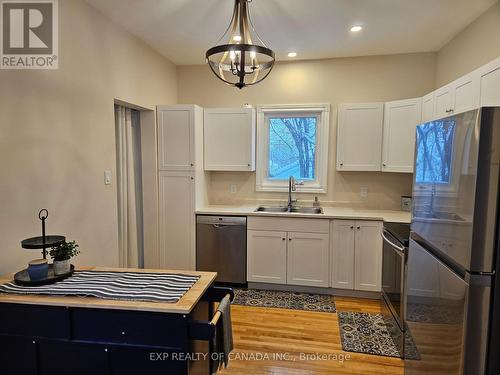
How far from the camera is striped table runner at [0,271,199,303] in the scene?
1592mm

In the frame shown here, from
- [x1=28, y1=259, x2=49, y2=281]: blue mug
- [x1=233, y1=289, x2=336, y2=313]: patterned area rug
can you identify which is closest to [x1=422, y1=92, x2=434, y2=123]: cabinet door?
[x1=233, y1=289, x2=336, y2=313]: patterned area rug

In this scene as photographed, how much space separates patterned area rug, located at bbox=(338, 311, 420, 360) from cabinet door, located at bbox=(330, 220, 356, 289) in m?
0.40

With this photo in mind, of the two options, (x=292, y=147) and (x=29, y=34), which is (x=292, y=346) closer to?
(x=292, y=147)

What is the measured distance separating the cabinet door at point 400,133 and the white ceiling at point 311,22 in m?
0.67

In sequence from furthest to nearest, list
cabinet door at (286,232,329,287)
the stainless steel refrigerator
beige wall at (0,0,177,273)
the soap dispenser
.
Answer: the soap dispenser < cabinet door at (286,232,329,287) < beige wall at (0,0,177,273) < the stainless steel refrigerator

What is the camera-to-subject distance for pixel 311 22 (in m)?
2.88

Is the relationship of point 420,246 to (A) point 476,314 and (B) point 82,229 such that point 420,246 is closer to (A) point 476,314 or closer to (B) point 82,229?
(A) point 476,314

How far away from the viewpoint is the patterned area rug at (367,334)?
252cm

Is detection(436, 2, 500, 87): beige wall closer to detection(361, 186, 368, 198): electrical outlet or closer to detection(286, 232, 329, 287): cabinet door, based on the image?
detection(361, 186, 368, 198): electrical outlet

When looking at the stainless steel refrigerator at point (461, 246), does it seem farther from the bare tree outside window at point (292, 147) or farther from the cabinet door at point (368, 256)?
the bare tree outside window at point (292, 147)

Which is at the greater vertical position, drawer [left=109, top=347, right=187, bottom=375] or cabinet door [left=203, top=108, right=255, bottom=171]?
cabinet door [left=203, top=108, right=255, bottom=171]

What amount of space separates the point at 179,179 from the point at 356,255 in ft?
7.15

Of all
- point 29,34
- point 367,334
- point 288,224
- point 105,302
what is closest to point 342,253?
point 288,224

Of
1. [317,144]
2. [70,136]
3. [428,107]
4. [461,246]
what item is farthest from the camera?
[317,144]
